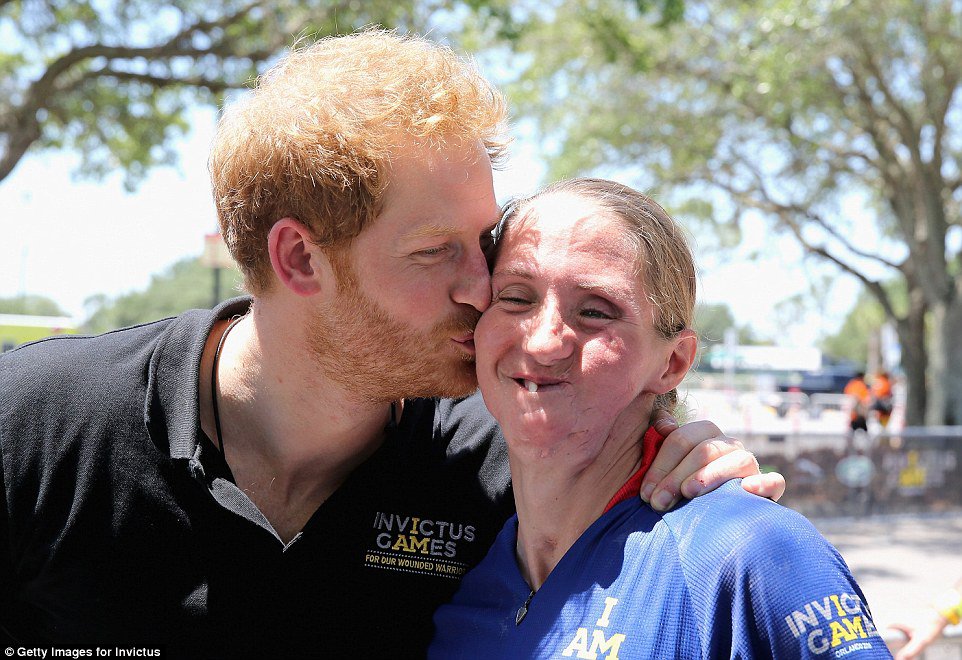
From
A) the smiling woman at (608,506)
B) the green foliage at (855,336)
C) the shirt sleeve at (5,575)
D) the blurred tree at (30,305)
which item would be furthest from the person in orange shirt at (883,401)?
the green foliage at (855,336)

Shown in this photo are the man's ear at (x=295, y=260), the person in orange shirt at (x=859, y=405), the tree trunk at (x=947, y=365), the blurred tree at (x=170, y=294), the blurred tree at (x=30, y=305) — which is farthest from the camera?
the blurred tree at (x=170, y=294)

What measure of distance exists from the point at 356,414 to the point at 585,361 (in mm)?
785

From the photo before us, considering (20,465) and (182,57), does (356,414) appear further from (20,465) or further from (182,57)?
(182,57)

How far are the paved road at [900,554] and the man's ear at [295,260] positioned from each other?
19.6 ft

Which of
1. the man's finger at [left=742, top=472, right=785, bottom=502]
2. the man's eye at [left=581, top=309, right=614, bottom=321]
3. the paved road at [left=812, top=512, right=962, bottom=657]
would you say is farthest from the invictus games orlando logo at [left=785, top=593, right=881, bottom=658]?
the paved road at [left=812, top=512, right=962, bottom=657]

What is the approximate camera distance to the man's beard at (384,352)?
2303mm

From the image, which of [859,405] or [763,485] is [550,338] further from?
[859,405]

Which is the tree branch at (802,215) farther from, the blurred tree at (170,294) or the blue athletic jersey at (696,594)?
the blurred tree at (170,294)

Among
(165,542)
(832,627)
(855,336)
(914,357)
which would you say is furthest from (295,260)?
(855,336)

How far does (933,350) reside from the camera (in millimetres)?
16328

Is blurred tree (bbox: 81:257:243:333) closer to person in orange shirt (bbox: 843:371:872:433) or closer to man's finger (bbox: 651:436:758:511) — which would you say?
person in orange shirt (bbox: 843:371:872:433)

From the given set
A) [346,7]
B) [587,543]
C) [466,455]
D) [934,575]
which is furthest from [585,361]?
[346,7]

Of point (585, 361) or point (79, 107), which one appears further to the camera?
point (79, 107)

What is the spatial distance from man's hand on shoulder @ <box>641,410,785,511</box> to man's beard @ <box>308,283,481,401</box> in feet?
1.98
